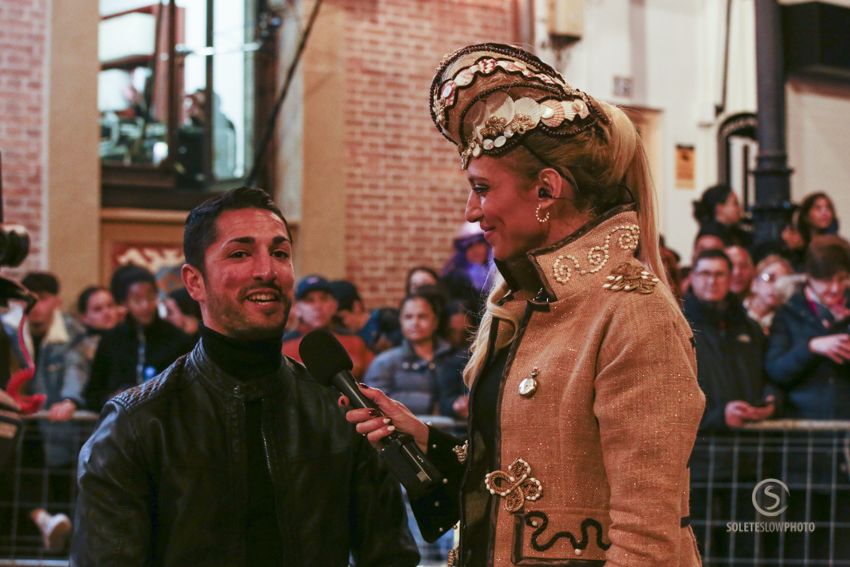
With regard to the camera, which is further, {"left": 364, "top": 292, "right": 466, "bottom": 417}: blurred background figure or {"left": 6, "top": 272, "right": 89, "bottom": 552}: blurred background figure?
{"left": 364, "top": 292, "right": 466, "bottom": 417}: blurred background figure

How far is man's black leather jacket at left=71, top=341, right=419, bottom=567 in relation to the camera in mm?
3100

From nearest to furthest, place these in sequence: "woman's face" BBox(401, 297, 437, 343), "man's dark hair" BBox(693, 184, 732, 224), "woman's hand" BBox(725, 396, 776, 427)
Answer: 1. "woman's hand" BBox(725, 396, 776, 427)
2. "woman's face" BBox(401, 297, 437, 343)
3. "man's dark hair" BBox(693, 184, 732, 224)

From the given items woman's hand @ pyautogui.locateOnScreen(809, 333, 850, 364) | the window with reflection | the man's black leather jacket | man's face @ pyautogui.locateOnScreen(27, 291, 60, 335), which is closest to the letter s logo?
woman's hand @ pyautogui.locateOnScreen(809, 333, 850, 364)

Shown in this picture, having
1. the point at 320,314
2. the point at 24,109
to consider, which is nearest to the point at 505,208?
the point at 320,314

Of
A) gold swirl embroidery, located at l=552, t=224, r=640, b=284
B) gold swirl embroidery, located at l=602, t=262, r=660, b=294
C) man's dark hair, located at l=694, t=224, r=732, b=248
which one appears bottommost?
gold swirl embroidery, located at l=602, t=262, r=660, b=294

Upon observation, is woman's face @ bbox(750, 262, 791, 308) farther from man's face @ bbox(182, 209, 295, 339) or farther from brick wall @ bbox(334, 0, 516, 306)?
man's face @ bbox(182, 209, 295, 339)

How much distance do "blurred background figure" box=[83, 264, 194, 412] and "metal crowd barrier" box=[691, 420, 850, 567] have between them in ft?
10.1

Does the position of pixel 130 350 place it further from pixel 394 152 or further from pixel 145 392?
pixel 394 152

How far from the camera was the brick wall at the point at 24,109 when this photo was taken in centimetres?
1017

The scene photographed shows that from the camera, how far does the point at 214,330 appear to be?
→ 3309 millimetres

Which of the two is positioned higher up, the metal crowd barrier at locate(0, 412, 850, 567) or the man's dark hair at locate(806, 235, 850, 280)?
the man's dark hair at locate(806, 235, 850, 280)

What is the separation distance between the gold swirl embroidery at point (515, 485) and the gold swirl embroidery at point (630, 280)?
1.41 feet

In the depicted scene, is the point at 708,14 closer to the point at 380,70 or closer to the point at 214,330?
the point at 380,70

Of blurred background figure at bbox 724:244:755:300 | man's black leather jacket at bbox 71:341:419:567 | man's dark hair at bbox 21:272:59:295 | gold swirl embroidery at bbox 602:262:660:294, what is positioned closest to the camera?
gold swirl embroidery at bbox 602:262:660:294
